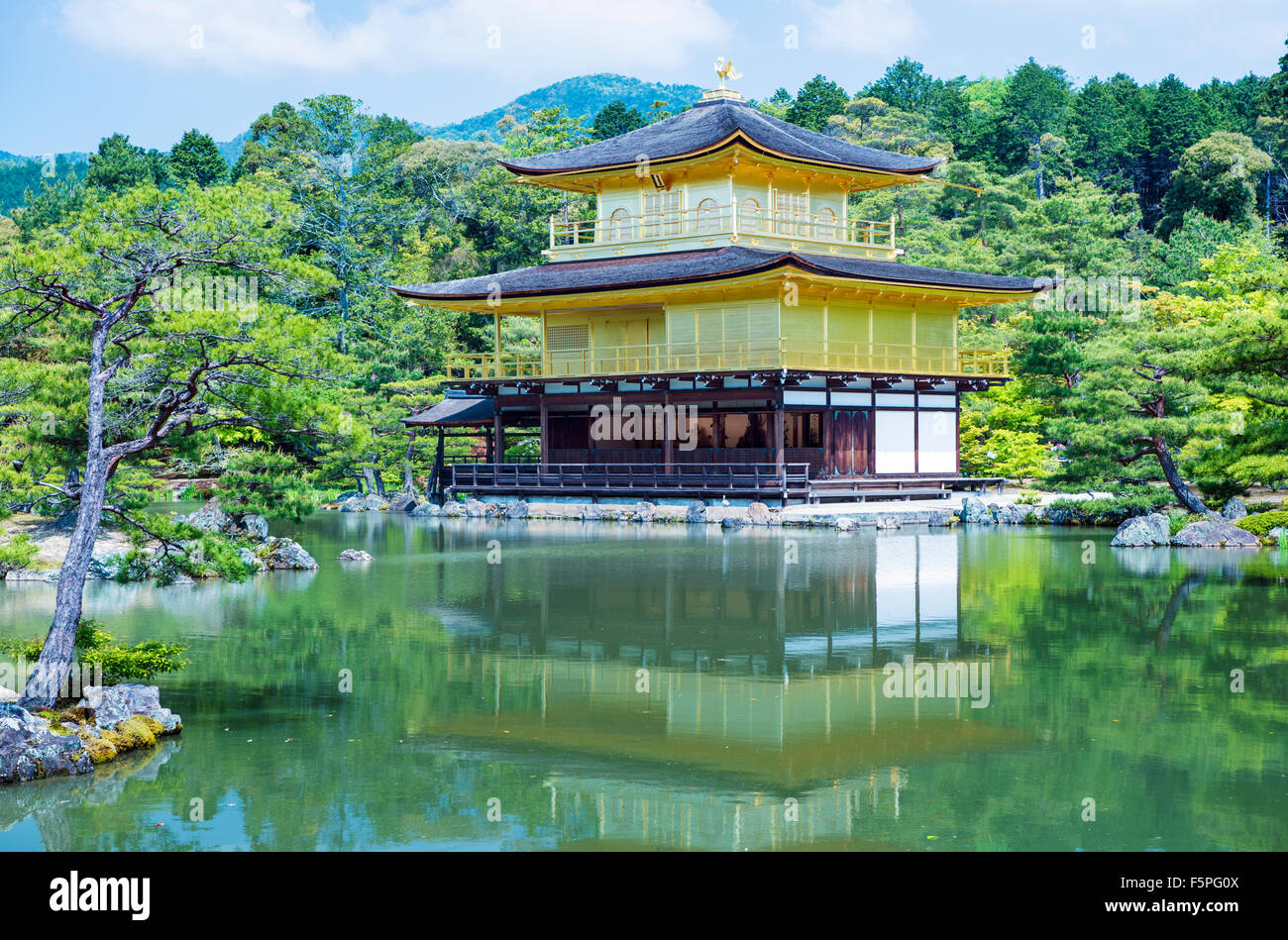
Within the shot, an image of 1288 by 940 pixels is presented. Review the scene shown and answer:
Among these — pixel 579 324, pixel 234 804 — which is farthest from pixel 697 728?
pixel 579 324

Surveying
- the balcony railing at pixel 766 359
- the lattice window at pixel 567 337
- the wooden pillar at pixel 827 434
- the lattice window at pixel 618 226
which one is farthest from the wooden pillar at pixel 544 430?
the wooden pillar at pixel 827 434

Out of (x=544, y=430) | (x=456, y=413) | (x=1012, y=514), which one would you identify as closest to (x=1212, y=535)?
(x=1012, y=514)

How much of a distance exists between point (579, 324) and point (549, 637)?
26.4 m

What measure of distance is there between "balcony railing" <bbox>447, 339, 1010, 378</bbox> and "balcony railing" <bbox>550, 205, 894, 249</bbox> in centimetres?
377

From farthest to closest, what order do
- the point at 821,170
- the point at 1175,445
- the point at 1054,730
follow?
the point at 821,170 → the point at 1175,445 → the point at 1054,730

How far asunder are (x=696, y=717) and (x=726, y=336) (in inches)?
1043

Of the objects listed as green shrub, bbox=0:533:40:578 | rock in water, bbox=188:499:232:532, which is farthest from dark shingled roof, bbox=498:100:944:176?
green shrub, bbox=0:533:40:578

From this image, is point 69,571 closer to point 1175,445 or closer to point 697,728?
point 697,728

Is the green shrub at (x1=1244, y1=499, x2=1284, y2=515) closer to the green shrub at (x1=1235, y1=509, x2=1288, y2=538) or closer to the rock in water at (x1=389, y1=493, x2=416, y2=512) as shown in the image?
the green shrub at (x1=1235, y1=509, x2=1288, y2=538)

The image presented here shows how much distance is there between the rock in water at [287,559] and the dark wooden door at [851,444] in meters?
17.2

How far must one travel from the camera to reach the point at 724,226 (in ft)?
129

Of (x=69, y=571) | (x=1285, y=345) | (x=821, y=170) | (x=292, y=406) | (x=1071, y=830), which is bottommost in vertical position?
(x=1071, y=830)

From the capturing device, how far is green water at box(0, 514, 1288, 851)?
859 cm

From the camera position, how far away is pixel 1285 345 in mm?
20234
